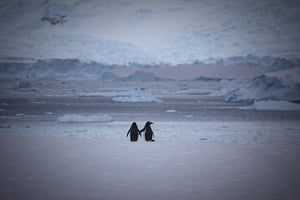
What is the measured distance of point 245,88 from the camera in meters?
26.5

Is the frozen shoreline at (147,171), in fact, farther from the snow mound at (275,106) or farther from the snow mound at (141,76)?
the snow mound at (141,76)

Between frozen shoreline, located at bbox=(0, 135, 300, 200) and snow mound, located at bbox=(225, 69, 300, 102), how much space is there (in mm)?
16966

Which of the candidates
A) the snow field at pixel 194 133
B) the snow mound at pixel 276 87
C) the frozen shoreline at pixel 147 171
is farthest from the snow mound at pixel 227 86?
the frozen shoreline at pixel 147 171

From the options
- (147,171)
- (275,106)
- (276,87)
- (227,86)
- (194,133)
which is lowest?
(147,171)

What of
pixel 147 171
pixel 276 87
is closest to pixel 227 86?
pixel 276 87

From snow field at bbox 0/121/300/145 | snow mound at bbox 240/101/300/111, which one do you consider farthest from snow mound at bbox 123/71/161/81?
snow field at bbox 0/121/300/145

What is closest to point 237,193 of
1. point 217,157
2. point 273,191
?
point 273,191

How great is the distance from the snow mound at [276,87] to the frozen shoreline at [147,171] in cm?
1697

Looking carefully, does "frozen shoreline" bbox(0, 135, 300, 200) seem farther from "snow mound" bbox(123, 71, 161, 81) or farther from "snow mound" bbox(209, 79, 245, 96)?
"snow mound" bbox(123, 71, 161, 81)

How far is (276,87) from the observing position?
80.5 ft

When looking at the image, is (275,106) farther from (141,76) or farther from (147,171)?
(141,76)

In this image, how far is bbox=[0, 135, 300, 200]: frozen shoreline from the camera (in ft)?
15.1

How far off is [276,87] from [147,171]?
20302 millimetres

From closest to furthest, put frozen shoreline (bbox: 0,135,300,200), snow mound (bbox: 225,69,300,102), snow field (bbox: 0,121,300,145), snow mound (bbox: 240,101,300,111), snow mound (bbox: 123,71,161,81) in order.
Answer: frozen shoreline (bbox: 0,135,300,200) → snow field (bbox: 0,121,300,145) → snow mound (bbox: 240,101,300,111) → snow mound (bbox: 225,69,300,102) → snow mound (bbox: 123,71,161,81)
